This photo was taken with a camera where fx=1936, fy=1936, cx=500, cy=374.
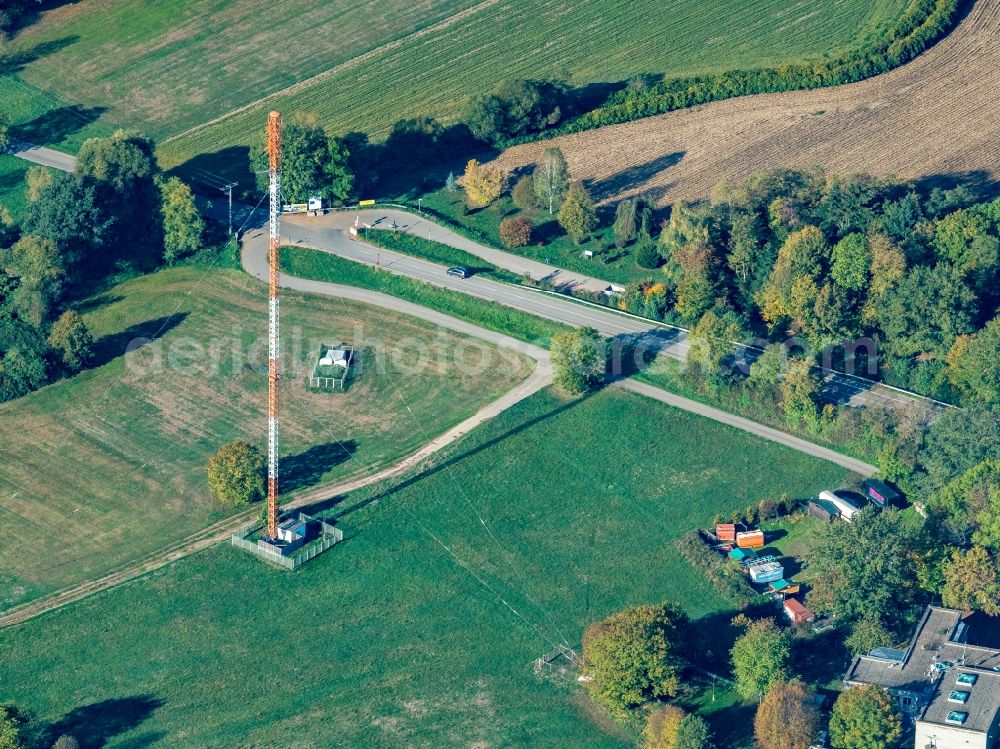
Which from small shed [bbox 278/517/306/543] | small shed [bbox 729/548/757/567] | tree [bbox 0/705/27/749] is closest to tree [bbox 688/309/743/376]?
small shed [bbox 729/548/757/567]

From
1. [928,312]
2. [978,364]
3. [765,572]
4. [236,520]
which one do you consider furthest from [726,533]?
[236,520]

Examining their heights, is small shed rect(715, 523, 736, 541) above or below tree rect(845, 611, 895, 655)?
above

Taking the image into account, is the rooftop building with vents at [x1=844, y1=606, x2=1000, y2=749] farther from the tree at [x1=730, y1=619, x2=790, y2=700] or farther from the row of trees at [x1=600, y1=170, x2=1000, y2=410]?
the row of trees at [x1=600, y1=170, x2=1000, y2=410]

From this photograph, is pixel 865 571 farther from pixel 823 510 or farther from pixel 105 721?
pixel 105 721

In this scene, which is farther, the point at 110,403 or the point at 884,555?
the point at 110,403

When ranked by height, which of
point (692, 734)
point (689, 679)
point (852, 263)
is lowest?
point (689, 679)

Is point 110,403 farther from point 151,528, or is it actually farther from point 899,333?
point 899,333

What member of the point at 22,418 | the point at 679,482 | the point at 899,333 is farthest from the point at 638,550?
the point at 22,418
